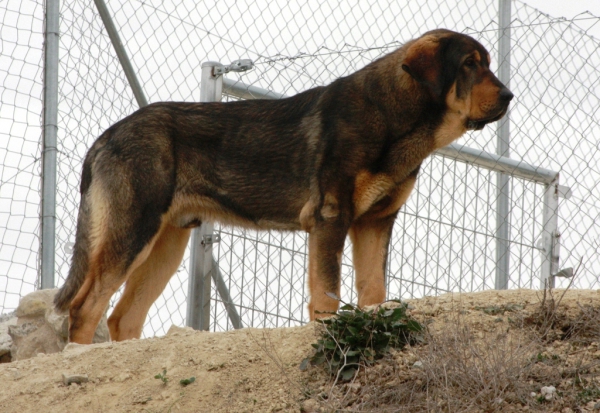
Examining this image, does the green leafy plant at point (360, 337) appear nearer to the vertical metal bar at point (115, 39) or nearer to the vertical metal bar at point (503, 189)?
the vertical metal bar at point (503, 189)

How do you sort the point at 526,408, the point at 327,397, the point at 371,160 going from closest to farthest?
the point at 526,408 → the point at 327,397 → the point at 371,160

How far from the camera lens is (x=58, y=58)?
591 cm

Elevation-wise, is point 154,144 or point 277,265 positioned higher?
point 154,144

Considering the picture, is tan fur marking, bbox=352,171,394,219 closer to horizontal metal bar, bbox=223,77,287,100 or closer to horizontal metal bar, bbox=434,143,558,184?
horizontal metal bar, bbox=434,143,558,184

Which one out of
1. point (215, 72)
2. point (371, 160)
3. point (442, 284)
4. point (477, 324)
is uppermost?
point (215, 72)

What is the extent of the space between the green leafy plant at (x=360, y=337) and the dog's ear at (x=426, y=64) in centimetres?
203

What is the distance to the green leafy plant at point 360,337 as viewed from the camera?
153 inches

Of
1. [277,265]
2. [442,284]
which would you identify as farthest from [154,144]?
[442,284]

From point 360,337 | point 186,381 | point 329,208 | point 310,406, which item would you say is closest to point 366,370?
point 360,337

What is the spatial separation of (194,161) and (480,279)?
239cm

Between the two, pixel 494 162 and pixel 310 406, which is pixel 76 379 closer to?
pixel 310 406

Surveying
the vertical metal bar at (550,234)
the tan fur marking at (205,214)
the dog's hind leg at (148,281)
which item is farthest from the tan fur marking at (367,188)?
the vertical metal bar at (550,234)

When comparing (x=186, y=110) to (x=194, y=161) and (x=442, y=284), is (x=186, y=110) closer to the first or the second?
(x=194, y=161)

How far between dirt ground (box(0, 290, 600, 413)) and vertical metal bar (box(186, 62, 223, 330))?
145 centimetres
